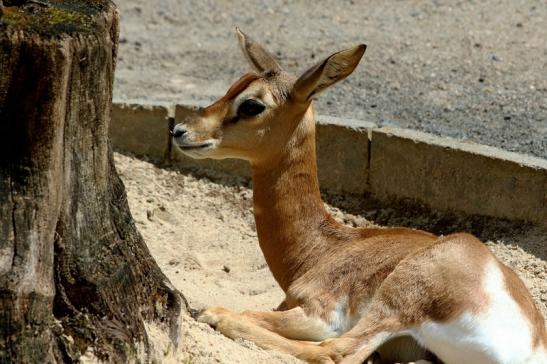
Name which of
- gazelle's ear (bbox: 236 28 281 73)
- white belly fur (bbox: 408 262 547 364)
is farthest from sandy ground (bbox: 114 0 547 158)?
white belly fur (bbox: 408 262 547 364)

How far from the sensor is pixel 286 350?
529cm

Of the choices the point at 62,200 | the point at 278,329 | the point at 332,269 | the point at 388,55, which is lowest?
the point at 278,329

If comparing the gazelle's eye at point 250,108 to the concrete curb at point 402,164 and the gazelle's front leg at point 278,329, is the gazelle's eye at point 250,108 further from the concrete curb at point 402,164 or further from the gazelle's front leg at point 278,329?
the concrete curb at point 402,164

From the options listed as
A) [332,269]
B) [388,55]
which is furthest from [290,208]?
[388,55]

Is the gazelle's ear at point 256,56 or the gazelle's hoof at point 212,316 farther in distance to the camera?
the gazelle's ear at point 256,56

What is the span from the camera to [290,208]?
5.95 m

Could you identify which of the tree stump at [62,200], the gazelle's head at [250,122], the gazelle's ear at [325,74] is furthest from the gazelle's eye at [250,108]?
the tree stump at [62,200]

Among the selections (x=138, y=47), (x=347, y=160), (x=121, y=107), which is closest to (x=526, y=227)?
(x=347, y=160)

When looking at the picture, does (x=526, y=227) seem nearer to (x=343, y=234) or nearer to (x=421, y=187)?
(x=421, y=187)

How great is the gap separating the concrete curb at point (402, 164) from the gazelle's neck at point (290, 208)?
4.95 feet

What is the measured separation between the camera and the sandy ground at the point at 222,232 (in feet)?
21.3

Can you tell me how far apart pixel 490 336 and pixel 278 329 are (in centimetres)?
104

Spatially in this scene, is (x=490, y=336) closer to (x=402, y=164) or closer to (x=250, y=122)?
(x=250, y=122)

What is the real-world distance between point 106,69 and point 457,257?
2005 millimetres
